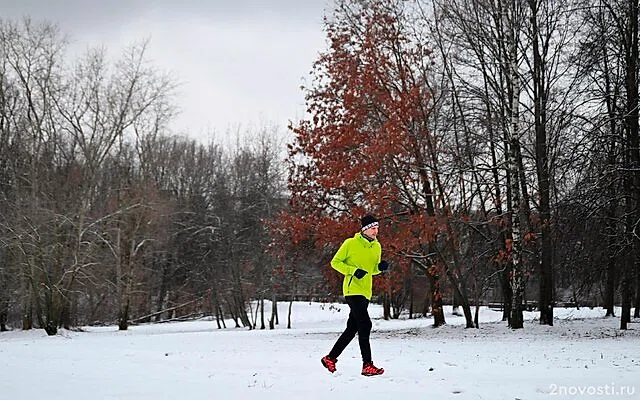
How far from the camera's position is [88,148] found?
32.6 metres

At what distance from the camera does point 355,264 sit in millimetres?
8156

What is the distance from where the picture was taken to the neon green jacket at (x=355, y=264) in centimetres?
817

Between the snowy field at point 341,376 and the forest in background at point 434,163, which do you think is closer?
the snowy field at point 341,376

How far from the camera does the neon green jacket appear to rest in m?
8.17

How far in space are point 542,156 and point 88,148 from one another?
76.4ft

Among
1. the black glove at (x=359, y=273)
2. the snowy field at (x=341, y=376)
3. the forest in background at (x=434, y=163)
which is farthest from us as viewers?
the forest in background at (x=434, y=163)

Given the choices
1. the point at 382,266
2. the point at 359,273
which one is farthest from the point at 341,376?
the point at 382,266

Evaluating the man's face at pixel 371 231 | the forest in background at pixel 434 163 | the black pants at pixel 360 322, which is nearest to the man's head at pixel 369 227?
the man's face at pixel 371 231

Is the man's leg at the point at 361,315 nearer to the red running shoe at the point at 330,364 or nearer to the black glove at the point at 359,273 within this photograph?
the black glove at the point at 359,273

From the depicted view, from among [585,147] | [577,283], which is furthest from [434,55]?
[577,283]

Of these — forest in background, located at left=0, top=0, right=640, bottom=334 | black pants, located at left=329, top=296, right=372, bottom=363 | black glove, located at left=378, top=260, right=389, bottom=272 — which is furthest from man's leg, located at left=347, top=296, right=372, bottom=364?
forest in background, located at left=0, top=0, right=640, bottom=334

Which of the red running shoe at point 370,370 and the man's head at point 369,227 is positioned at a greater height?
the man's head at point 369,227

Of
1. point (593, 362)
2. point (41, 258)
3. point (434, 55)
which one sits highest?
point (434, 55)

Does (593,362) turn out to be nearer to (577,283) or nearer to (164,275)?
(577,283)
